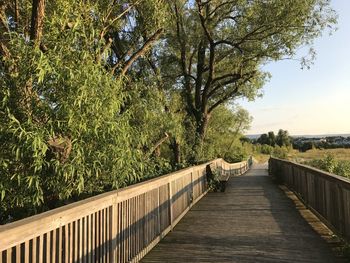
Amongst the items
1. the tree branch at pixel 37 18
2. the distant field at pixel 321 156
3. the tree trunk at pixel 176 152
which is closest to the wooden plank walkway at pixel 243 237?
the tree branch at pixel 37 18

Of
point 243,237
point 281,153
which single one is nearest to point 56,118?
point 243,237

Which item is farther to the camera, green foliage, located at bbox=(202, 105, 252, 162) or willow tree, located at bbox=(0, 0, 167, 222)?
green foliage, located at bbox=(202, 105, 252, 162)

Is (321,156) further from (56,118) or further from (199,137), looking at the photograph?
(56,118)

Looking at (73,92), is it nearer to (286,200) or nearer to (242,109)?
(286,200)

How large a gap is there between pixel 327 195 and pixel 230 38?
52.6 ft

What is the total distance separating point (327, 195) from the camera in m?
8.84

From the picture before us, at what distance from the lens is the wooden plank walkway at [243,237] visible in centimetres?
695

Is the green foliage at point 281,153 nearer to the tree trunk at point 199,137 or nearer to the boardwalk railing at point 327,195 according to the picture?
the tree trunk at point 199,137

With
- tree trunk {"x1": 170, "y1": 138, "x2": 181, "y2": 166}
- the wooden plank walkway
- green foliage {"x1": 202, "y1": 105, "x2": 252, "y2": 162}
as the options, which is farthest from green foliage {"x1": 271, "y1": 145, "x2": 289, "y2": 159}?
the wooden plank walkway

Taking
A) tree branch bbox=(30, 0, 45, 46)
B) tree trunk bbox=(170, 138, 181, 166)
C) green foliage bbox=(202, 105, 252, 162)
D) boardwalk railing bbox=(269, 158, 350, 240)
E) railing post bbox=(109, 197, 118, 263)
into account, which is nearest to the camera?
railing post bbox=(109, 197, 118, 263)

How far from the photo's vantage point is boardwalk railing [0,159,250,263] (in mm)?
3633

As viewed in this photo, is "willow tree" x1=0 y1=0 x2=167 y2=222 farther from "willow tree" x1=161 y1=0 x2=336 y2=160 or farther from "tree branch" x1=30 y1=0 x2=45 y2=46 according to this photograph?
"willow tree" x1=161 y1=0 x2=336 y2=160

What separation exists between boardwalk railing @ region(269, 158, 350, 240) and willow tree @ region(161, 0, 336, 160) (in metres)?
9.28

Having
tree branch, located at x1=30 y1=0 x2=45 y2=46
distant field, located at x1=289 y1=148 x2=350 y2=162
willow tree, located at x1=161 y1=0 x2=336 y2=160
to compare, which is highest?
willow tree, located at x1=161 y1=0 x2=336 y2=160
